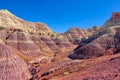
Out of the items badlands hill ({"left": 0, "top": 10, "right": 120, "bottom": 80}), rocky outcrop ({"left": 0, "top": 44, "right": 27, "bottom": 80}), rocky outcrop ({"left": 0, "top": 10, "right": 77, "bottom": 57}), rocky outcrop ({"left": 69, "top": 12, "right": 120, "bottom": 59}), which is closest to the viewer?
badlands hill ({"left": 0, "top": 10, "right": 120, "bottom": 80})

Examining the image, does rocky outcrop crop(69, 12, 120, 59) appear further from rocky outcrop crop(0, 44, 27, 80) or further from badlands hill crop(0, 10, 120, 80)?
rocky outcrop crop(0, 44, 27, 80)

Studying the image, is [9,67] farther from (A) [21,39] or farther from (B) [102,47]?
(A) [21,39]

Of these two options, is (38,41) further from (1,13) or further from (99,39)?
(99,39)

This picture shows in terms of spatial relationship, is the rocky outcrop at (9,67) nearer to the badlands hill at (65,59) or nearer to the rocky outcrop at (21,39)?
the badlands hill at (65,59)

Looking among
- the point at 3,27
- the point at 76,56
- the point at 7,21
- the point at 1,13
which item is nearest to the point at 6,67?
the point at 76,56

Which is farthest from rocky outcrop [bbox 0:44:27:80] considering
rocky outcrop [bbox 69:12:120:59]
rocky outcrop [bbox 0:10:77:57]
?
rocky outcrop [bbox 0:10:77:57]

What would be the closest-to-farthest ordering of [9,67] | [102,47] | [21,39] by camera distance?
1. [9,67]
2. [102,47]
3. [21,39]

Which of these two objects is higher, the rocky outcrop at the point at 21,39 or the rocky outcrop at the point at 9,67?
the rocky outcrop at the point at 21,39

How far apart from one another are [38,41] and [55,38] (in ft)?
104

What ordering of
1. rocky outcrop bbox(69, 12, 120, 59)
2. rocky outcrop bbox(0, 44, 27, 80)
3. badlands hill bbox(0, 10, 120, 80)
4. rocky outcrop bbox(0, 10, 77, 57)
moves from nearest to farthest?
badlands hill bbox(0, 10, 120, 80), rocky outcrop bbox(0, 44, 27, 80), rocky outcrop bbox(69, 12, 120, 59), rocky outcrop bbox(0, 10, 77, 57)

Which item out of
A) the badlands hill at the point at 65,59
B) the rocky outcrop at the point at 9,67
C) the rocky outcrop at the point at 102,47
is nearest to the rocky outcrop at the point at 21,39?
the badlands hill at the point at 65,59

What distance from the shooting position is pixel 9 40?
4560 inches

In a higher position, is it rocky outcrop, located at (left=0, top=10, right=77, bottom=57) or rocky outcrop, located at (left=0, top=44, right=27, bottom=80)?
rocky outcrop, located at (left=0, top=10, right=77, bottom=57)

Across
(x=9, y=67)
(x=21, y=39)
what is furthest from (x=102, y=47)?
(x=21, y=39)
